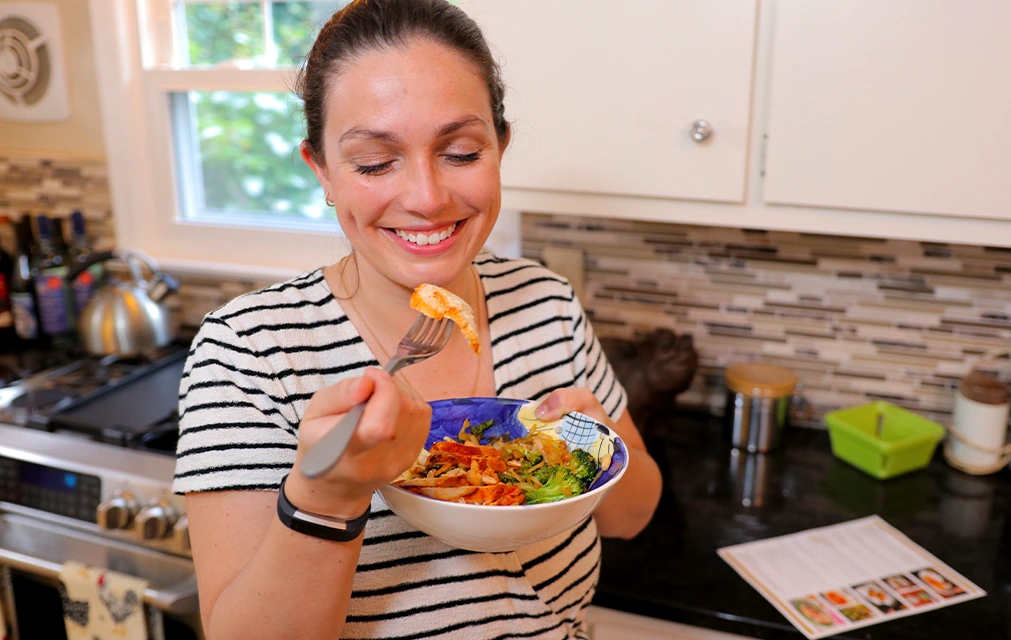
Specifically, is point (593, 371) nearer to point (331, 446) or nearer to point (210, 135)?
point (331, 446)

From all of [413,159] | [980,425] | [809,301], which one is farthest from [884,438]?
[413,159]

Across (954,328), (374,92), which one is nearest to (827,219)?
(954,328)

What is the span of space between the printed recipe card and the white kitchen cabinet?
4.6 inches

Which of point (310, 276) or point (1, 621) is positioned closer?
point (310, 276)

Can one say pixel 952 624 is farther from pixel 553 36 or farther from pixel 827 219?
pixel 553 36

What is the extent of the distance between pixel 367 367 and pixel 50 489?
3.40 feet

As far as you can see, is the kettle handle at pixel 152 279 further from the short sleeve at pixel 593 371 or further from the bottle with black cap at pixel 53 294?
the short sleeve at pixel 593 371

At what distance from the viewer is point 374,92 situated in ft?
3.06

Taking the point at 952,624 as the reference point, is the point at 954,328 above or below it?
above

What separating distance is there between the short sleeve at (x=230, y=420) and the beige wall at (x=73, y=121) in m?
1.51

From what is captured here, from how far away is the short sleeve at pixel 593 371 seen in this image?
4.02 feet

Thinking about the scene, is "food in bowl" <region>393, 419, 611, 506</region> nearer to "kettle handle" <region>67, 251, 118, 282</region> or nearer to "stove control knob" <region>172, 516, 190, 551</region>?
"stove control knob" <region>172, 516, 190, 551</region>

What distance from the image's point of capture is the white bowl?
30.4 inches

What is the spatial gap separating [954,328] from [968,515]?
385 millimetres
